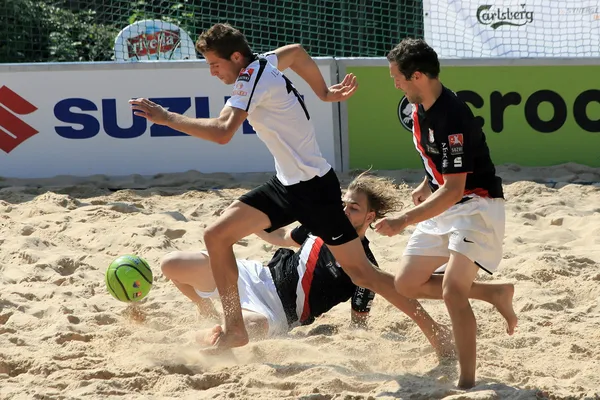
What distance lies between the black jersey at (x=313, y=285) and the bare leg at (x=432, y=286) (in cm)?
54

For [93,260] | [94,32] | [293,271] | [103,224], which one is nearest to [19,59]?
[94,32]

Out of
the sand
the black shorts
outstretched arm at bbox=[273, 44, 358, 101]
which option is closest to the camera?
the sand

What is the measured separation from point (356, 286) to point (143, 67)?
4.74 meters

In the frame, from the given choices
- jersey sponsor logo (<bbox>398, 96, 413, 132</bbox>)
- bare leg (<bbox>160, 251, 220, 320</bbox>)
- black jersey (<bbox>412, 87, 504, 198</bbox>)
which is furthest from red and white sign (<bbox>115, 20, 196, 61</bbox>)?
black jersey (<bbox>412, 87, 504, 198</bbox>)

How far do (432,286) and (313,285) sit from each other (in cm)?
72

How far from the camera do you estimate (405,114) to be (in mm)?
9062

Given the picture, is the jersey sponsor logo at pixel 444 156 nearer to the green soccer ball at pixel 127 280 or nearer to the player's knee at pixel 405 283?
the player's knee at pixel 405 283

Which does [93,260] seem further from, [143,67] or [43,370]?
[143,67]

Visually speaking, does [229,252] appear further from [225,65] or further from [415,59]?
[415,59]

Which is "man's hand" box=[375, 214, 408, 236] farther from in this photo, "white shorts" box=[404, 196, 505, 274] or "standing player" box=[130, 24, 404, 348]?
"standing player" box=[130, 24, 404, 348]

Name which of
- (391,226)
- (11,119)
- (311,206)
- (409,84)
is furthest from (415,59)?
(11,119)

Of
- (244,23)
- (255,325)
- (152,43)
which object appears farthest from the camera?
(244,23)

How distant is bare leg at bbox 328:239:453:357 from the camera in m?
4.38

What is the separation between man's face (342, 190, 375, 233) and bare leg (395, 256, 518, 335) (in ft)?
1.80
